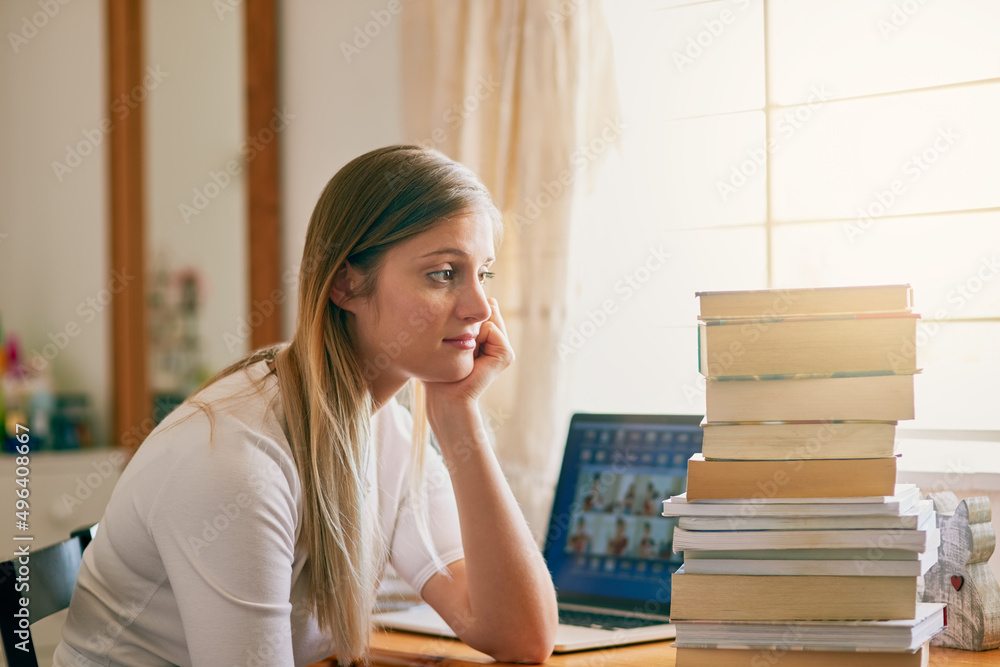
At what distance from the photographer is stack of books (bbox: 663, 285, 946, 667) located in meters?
1.00

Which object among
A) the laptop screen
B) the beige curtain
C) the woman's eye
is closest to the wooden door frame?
the beige curtain

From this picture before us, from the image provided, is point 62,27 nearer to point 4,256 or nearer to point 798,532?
point 4,256

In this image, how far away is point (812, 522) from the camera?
3.33ft

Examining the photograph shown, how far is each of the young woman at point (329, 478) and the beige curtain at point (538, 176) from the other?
0.41 m

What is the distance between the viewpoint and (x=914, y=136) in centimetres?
154

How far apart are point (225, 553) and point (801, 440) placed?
660 millimetres

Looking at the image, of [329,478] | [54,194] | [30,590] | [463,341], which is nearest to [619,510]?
[463,341]

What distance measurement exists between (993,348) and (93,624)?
1398 millimetres

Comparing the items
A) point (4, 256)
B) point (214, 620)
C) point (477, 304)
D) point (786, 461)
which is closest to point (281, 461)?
point (214, 620)

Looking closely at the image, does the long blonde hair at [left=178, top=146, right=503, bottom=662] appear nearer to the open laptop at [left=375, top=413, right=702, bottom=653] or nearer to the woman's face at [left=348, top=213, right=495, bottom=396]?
the woman's face at [left=348, top=213, right=495, bottom=396]

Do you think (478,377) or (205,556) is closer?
(205,556)

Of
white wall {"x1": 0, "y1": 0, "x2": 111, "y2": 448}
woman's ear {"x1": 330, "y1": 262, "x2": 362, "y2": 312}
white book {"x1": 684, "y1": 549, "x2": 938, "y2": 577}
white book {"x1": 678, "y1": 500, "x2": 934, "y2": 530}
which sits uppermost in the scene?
white wall {"x1": 0, "y1": 0, "x2": 111, "y2": 448}

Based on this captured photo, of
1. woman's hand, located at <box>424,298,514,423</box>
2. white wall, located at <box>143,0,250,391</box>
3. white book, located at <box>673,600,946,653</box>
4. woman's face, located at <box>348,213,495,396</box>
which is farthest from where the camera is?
white wall, located at <box>143,0,250,391</box>

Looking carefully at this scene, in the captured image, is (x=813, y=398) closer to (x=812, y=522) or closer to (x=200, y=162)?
(x=812, y=522)
